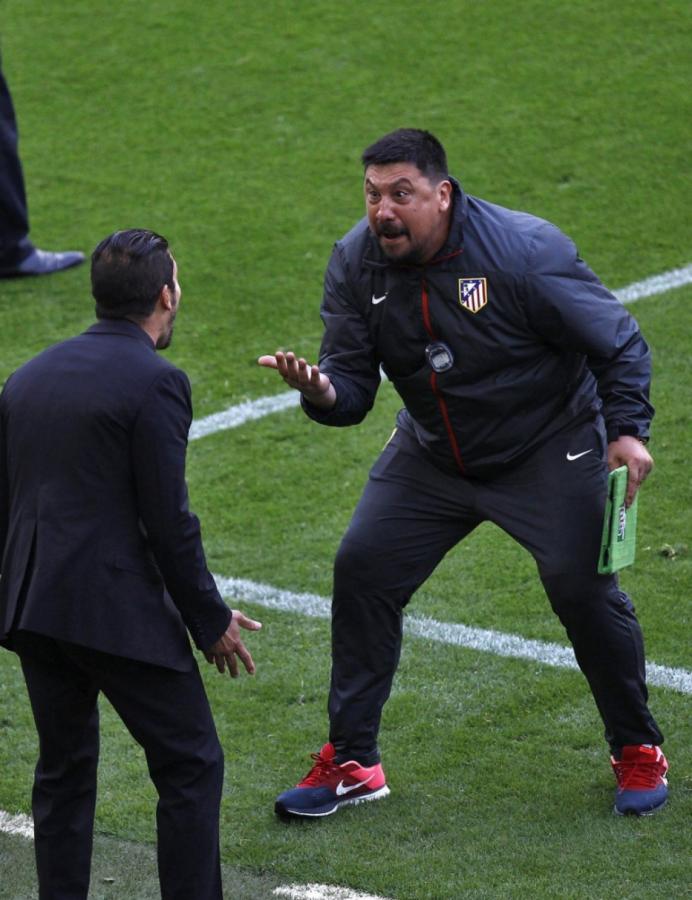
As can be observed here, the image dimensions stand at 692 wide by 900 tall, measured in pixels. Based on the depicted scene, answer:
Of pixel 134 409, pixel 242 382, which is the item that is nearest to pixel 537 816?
pixel 134 409

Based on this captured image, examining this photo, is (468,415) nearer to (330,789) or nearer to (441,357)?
(441,357)

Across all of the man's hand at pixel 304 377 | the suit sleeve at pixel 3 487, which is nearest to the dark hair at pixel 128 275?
the suit sleeve at pixel 3 487

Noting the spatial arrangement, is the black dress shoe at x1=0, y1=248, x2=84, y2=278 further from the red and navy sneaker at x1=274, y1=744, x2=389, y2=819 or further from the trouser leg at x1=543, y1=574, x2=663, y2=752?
the trouser leg at x1=543, y1=574, x2=663, y2=752

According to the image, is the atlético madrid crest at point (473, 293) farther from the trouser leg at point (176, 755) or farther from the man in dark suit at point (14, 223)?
the man in dark suit at point (14, 223)

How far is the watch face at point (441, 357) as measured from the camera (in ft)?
15.5

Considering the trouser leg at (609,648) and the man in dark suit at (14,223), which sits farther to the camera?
the man in dark suit at (14,223)

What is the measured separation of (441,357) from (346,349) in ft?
1.02

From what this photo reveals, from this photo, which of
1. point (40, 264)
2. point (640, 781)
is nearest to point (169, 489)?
point (640, 781)

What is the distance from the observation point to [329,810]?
16.2ft

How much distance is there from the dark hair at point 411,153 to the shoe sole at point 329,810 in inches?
71.0

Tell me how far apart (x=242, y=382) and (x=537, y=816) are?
3817 mm

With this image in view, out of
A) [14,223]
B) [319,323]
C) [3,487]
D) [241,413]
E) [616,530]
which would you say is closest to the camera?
[3,487]

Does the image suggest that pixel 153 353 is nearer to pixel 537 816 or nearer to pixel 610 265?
pixel 537 816

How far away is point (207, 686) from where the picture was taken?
5.74 metres
